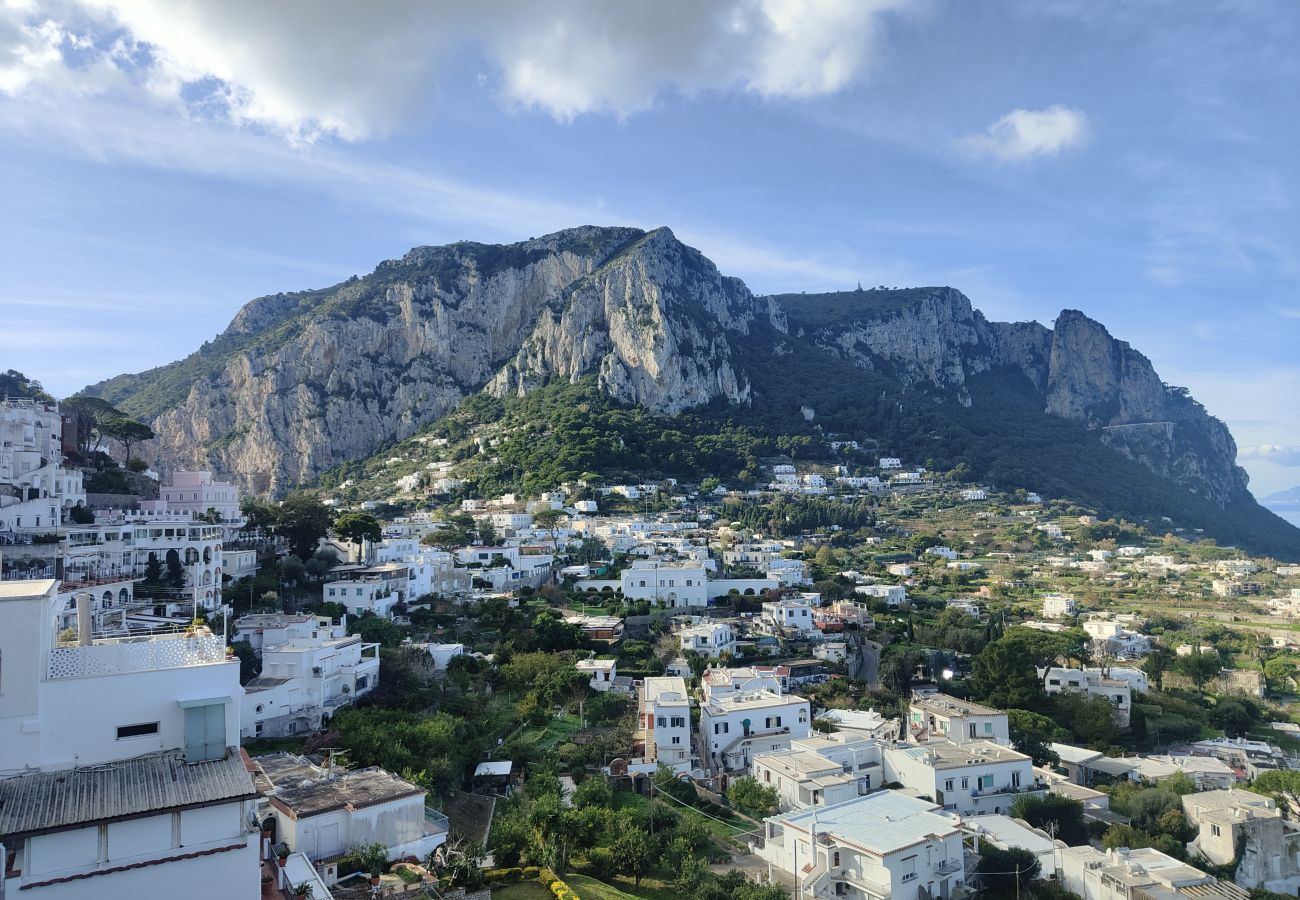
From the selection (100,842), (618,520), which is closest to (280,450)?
(618,520)

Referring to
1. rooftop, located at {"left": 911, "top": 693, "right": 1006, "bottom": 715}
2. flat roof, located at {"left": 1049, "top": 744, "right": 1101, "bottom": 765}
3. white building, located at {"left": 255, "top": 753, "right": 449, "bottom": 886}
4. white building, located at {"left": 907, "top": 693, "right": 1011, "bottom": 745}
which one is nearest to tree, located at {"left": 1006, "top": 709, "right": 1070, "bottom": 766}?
flat roof, located at {"left": 1049, "top": 744, "right": 1101, "bottom": 765}

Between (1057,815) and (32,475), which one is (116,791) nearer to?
(1057,815)

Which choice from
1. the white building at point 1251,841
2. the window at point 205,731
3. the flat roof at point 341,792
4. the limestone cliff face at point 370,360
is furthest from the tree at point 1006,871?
the limestone cliff face at point 370,360

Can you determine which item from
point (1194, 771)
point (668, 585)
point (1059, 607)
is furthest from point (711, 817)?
point (1059, 607)

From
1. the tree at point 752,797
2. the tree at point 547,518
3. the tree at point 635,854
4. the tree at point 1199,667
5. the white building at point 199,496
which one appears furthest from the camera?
the tree at point 547,518

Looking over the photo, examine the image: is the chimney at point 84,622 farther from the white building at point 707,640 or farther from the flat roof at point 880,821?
the white building at point 707,640

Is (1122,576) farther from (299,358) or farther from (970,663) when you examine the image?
(299,358)

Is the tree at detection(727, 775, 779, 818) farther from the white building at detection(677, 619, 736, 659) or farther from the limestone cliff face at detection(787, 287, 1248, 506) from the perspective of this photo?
the limestone cliff face at detection(787, 287, 1248, 506)
